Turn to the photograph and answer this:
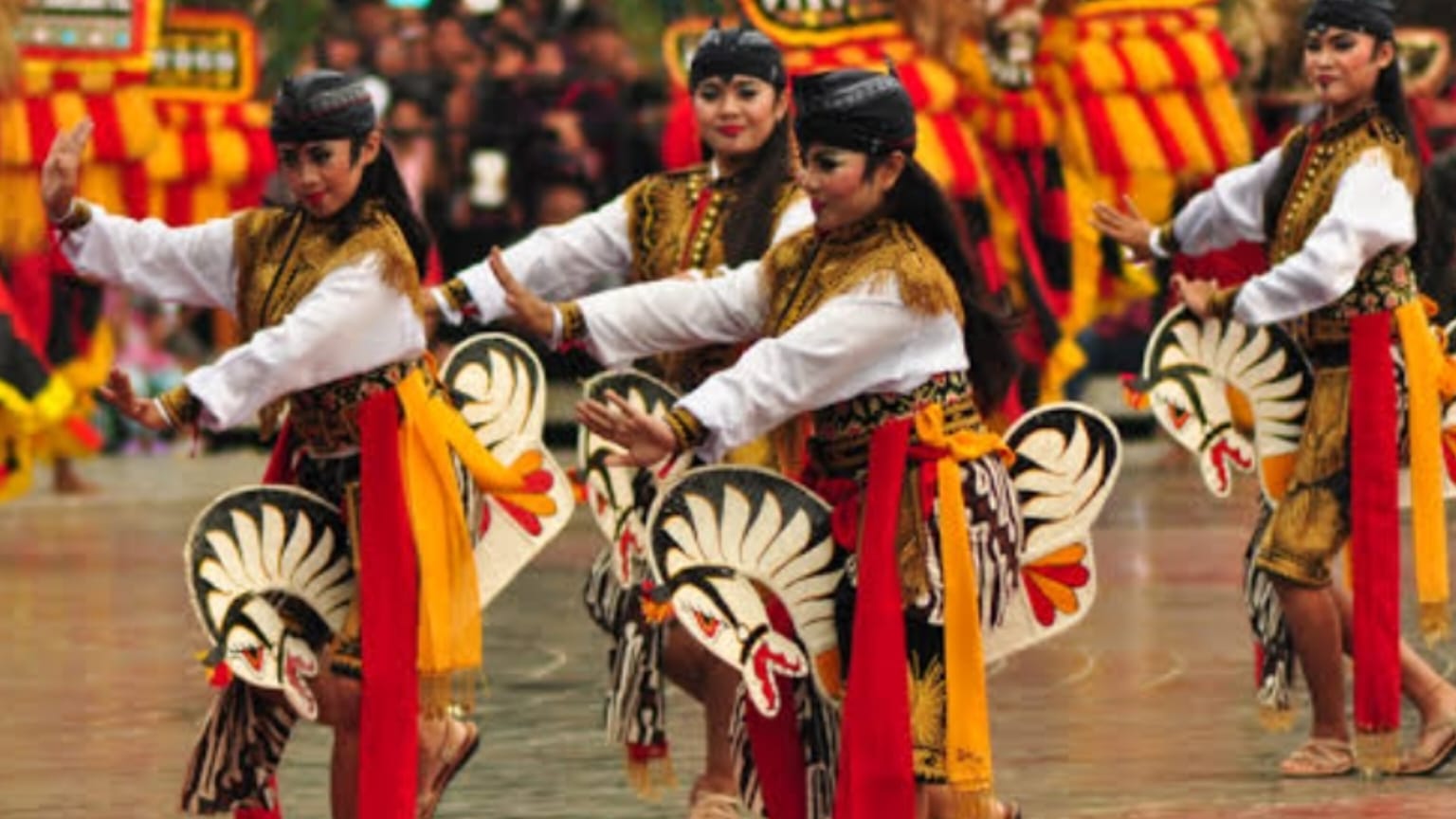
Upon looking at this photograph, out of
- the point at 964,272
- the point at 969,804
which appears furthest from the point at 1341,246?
the point at 969,804

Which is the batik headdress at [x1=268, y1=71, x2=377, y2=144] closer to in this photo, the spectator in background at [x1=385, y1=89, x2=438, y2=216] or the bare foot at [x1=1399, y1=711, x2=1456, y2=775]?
the bare foot at [x1=1399, y1=711, x2=1456, y2=775]

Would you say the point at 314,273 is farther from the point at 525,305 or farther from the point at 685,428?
the point at 685,428

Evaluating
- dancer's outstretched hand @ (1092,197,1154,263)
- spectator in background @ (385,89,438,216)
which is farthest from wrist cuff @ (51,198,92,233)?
spectator in background @ (385,89,438,216)

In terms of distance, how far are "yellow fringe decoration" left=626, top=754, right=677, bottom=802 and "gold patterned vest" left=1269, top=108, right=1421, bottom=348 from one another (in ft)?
6.12

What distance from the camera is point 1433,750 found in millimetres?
10078

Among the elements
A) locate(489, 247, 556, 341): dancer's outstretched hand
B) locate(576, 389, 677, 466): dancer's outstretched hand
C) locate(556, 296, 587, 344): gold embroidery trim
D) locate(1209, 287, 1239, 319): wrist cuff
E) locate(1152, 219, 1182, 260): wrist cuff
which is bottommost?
locate(1209, 287, 1239, 319): wrist cuff

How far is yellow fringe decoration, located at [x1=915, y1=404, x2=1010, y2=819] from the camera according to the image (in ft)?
25.5

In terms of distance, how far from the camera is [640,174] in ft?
66.1

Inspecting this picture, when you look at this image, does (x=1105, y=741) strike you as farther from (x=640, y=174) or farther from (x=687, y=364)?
(x=640, y=174)

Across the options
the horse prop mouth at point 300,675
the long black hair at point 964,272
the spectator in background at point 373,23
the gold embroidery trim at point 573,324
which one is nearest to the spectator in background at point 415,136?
the spectator in background at point 373,23

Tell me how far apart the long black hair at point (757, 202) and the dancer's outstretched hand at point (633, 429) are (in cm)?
170

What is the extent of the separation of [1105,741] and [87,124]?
340cm

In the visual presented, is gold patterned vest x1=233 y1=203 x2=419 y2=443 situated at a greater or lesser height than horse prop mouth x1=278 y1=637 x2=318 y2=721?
greater

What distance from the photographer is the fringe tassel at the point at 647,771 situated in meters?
9.66
